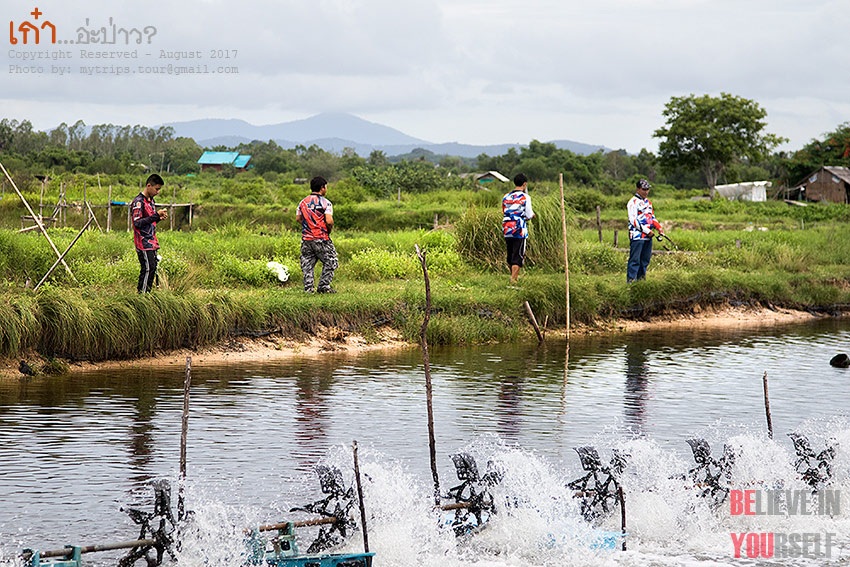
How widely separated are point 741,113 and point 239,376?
189ft

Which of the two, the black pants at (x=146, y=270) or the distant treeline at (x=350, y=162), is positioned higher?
the distant treeline at (x=350, y=162)

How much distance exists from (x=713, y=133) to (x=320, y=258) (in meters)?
53.3

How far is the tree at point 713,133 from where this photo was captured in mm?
66125

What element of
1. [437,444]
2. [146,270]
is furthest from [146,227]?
[437,444]

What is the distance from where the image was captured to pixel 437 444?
34.7ft

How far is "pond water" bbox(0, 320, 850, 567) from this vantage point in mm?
8156

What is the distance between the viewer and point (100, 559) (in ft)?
24.4

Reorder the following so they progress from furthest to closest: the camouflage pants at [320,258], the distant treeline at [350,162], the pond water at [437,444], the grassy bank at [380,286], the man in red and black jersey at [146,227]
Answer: the distant treeline at [350,162] → the camouflage pants at [320,258] → the man in red and black jersey at [146,227] → the grassy bank at [380,286] → the pond water at [437,444]

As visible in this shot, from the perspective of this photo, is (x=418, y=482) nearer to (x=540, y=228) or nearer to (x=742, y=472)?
(x=742, y=472)

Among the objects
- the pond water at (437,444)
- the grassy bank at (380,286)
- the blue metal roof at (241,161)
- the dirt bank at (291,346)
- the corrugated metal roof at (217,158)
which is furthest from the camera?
the corrugated metal roof at (217,158)

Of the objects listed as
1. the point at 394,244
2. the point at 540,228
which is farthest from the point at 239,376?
the point at 394,244

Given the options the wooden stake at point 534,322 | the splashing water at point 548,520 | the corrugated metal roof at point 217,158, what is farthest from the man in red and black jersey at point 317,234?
the corrugated metal roof at point 217,158

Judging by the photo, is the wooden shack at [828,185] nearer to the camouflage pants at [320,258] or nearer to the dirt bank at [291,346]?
the dirt bank at [291,346]

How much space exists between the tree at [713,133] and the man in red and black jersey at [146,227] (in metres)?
55.1
